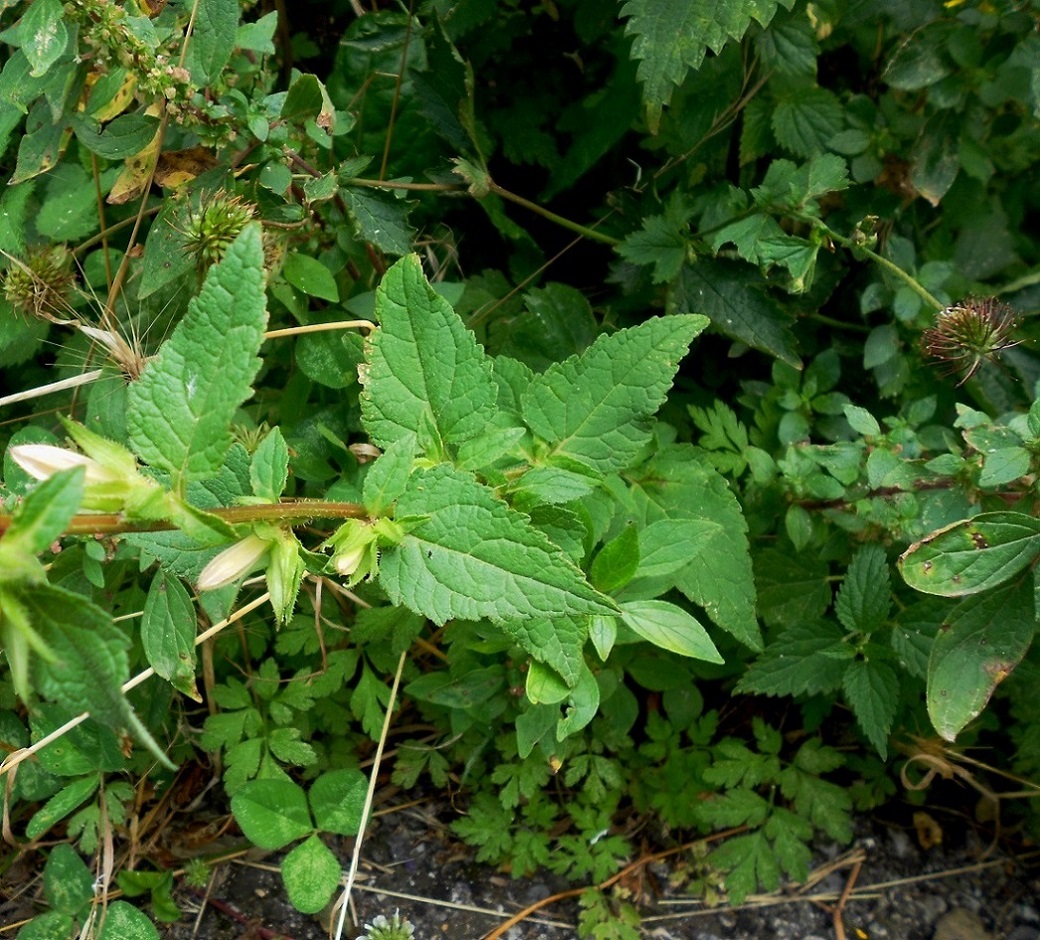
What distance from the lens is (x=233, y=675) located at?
176 cm

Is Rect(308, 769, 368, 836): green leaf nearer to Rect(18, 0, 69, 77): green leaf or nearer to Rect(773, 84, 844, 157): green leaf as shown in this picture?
Rect(18, 0, 69, 77): green leaf

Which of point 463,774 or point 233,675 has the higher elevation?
point 233,675

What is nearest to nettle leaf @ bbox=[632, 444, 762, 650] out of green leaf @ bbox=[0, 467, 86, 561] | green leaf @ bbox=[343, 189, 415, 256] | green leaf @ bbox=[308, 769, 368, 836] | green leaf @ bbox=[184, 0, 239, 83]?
green leaf @ bbox=[343, 189, 415, 256]

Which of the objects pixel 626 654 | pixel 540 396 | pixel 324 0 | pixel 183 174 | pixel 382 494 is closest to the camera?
pixel 382 494

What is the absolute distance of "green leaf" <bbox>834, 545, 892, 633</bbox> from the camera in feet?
5.06

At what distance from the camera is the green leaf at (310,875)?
146 centimetres

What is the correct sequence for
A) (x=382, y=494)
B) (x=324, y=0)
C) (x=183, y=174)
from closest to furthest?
(x=382, y=494) → (x=183, y=174) → (x=324, y=0)

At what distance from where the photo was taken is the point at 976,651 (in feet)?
4.49

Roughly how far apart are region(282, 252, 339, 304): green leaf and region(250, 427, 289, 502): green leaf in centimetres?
52

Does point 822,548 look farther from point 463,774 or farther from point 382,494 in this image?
point 382,494

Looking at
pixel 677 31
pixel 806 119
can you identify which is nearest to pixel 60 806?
pixel 677 31

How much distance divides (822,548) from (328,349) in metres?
0.95

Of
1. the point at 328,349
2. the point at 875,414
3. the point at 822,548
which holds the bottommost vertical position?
the point at 822,548

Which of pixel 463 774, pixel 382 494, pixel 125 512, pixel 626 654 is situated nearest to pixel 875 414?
pixel 626 654
